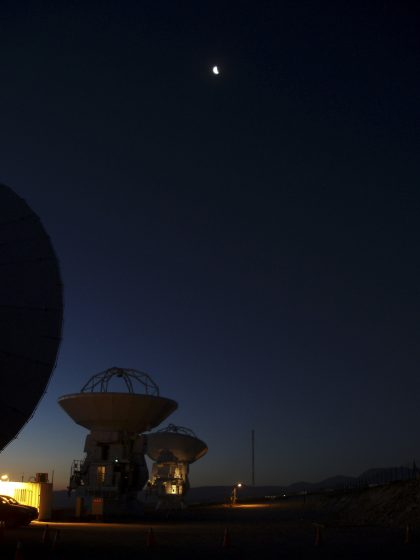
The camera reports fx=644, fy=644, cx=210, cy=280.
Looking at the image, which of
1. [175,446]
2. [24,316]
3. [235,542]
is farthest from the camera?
[175,446]

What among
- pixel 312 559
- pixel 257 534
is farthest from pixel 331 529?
pixel 312 559

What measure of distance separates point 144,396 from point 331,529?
18.6m

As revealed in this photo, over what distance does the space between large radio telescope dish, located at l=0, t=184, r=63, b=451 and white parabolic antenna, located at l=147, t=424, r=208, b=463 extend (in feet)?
174

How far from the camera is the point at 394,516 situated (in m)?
36.2

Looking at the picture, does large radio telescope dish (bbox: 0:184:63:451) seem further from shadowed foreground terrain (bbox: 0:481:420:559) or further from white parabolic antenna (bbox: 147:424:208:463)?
white parabolic antenna (bbox: 147:424:208:463)

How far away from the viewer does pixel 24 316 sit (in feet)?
74.2

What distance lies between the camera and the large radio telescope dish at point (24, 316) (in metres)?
22.1

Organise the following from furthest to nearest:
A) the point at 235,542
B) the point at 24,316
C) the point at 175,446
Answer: the point at 175,446, the point at 235,542, the point at 24,316

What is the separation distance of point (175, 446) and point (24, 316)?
54704 mm

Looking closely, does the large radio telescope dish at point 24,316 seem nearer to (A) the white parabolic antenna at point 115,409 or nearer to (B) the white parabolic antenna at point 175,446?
(A) the white parabolic antenna at point 115,409

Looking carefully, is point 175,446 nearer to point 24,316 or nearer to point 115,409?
point 115,409

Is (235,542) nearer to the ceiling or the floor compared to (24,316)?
nearer to the floor

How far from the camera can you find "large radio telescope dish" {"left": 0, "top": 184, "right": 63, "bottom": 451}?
2211cm

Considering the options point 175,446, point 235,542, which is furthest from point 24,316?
point 175,446
